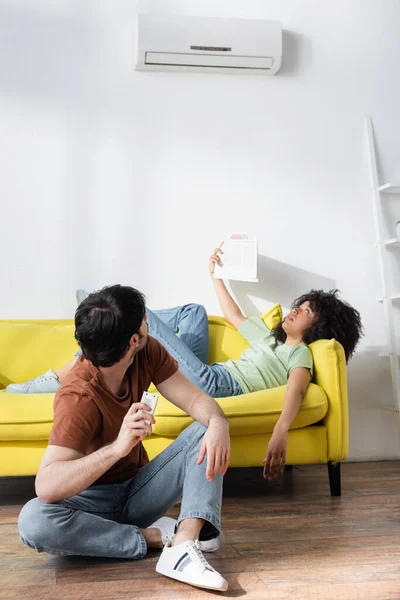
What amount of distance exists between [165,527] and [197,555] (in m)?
0.27

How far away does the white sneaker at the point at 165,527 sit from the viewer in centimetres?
180

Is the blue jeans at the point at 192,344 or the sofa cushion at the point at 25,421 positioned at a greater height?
the blue jeans at the point at 192,344

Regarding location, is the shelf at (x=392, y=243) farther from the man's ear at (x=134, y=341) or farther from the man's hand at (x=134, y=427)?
the man's hand at (x=134, y=427)

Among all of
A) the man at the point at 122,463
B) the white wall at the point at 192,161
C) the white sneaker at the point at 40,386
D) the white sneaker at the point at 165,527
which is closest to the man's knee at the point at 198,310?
the white wall at the point at 192,161

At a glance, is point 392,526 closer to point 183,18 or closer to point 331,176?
point 331,176

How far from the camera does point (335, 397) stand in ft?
8.50

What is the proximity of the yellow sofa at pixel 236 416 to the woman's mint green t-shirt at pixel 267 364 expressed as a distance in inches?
2.8

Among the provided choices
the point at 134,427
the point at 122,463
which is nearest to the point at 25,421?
the point at 122,463

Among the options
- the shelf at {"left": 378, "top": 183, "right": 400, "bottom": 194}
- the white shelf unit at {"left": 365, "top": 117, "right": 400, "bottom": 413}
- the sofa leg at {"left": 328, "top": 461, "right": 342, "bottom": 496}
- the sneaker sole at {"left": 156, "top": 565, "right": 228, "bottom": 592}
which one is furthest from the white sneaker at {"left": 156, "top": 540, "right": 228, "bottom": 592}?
the shelf at {"left": 378, "top": 183, "right": 400, "bottom": 194}

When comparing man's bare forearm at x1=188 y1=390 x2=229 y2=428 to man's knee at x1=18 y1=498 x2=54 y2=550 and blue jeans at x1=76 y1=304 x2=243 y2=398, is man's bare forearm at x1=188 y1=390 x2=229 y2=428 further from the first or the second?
blue jeans at x1=76 y1=304 x2=243 y2=398

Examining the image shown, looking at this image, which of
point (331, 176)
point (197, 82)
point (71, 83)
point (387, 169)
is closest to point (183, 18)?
point (197, 82)

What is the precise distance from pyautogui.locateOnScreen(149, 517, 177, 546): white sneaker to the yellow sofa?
54cm

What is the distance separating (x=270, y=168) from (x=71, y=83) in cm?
105

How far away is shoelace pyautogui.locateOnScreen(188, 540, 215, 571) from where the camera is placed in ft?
5.11
